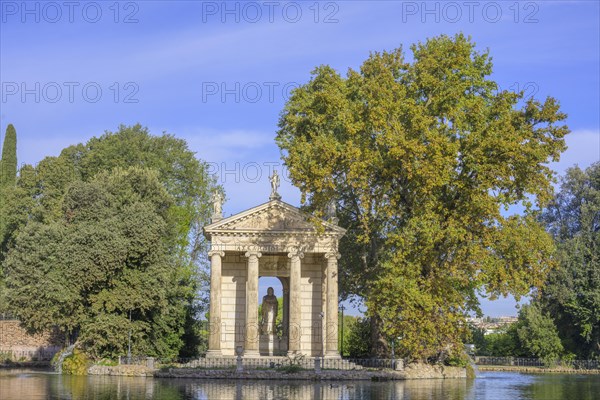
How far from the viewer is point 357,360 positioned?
5369cm

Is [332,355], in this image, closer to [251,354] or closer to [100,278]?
[251,354]

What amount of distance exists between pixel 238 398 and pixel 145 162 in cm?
4313

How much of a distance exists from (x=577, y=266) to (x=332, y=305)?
27.9m

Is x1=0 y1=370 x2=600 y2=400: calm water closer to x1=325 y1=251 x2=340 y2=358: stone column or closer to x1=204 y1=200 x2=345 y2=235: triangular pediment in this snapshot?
x1=325 y1=251 x2=340 y2=358: stone column

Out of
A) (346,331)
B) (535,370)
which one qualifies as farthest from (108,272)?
(346,331)

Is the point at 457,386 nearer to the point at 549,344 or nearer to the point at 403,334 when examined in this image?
the point at 403,334

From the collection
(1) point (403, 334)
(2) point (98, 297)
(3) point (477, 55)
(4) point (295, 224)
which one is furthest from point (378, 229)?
(2) point (98, 297)

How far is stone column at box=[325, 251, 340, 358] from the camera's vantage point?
1983 inches

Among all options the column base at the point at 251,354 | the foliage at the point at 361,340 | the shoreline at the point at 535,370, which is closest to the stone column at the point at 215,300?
the column base at the point at 251,354

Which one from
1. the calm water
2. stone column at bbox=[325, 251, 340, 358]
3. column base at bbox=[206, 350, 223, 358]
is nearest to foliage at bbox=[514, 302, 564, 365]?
stone column at bbox=[325, 251, 340, 358]

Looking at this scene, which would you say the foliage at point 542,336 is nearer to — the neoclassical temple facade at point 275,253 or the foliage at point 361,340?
the foliage at point 361,340

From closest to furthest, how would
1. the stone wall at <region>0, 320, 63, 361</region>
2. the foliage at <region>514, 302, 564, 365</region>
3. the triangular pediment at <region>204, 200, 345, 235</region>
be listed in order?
the triangular pediment at <region>204, 200, 345, 235</region> → the stone wall at <region>0, 320, 63, 361</region> → the foliage at <region>514, 302, 564, 365</region>

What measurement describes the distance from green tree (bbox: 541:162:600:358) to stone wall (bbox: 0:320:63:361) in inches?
1579

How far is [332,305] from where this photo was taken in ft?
168
